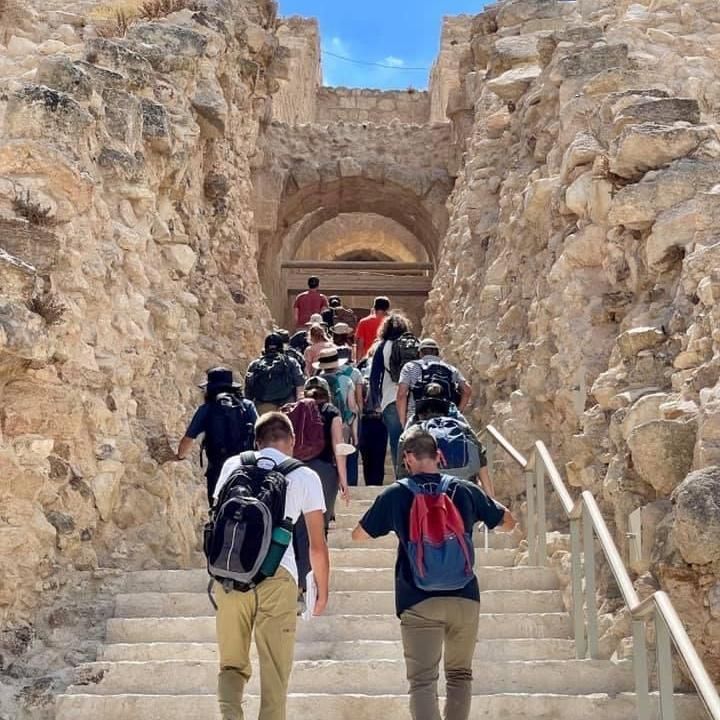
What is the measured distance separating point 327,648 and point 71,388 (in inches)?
78.0

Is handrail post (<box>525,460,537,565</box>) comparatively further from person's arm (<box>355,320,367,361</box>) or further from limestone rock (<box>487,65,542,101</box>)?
limestone rock (<box>487,65,542,101</box>)

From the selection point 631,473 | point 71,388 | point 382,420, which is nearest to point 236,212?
point 382,420

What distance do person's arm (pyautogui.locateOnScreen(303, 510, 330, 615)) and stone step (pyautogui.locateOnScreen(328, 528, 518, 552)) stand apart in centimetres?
243

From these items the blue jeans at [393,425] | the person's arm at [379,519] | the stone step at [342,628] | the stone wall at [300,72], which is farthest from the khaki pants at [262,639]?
the stone wall at [300,72]

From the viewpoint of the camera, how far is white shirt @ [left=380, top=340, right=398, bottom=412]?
7773 mm

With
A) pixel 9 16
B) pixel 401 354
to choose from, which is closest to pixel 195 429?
pixel 401 354

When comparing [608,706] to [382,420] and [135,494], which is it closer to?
[135,494]

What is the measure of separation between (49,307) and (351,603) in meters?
2.25

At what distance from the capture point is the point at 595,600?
5199mm

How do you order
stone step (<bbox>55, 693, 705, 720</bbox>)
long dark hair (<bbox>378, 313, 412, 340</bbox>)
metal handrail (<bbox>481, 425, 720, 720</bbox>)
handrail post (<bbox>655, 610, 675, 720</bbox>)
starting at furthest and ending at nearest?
1. long dark hair (<bbox>378, 313, 412, 340</bbox>)
2. stone step (<bbox>55, 693, 705, 720</bbox>)
3. handrail post (<bbox>655, 610, 675, 720</bbox>)
4. metal handrail (<bbox>481, 425, 720, 720</bbox>)

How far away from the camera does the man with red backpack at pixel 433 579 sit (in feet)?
13.7

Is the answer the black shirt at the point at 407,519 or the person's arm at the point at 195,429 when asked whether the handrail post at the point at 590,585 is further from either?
the person's arm at the point at 195,429

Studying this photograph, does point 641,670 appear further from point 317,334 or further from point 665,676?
point 317,334

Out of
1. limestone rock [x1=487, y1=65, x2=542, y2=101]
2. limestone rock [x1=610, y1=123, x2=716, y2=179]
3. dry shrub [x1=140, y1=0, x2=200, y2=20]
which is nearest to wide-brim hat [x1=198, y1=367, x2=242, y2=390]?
limestone rock [x1=610, y1=123, x2=716, y2=179]
